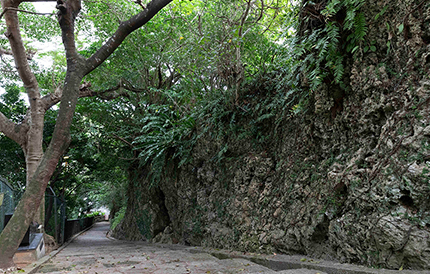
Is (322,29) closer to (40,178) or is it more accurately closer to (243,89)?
(243,89)

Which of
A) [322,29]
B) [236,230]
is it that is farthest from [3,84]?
[322,29]

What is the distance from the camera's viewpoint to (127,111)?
1193cm

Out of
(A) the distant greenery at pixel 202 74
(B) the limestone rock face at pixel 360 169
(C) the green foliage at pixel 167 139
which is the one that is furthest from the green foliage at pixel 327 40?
(C) the green foliage at pixel 167 139

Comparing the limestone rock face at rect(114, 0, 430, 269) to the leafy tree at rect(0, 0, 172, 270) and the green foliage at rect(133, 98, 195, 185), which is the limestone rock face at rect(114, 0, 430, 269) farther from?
the leafy tree at rect(0, 0, 172, 270)

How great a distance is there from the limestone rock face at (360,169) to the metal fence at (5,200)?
4602mm

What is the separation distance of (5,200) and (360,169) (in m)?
6.51

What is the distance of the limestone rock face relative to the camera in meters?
2.73

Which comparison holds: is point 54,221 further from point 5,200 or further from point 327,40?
point 327,40

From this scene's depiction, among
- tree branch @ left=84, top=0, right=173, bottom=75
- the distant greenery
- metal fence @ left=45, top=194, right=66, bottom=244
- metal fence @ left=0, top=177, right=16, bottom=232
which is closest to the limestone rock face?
the distant greenery

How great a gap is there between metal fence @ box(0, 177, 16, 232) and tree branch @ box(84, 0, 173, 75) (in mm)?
2810

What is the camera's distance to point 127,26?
5328 mm

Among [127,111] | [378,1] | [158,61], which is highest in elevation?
[158,61]

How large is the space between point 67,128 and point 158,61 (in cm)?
615

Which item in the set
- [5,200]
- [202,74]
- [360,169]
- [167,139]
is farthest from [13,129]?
[360,169]
